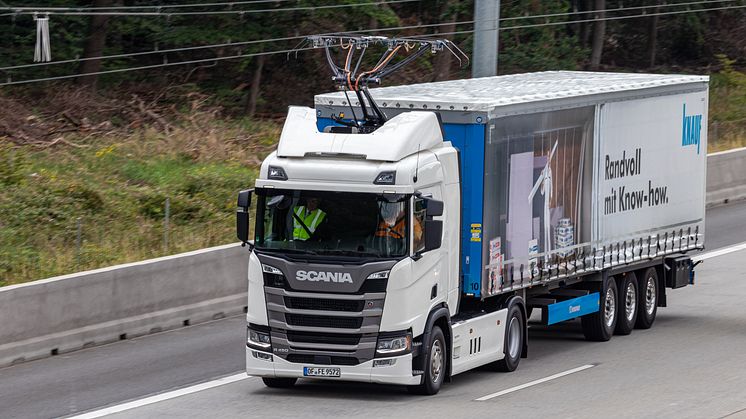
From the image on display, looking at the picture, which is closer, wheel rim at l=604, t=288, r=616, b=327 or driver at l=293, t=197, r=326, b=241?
driver at l=293, t=197, r=326, b=241

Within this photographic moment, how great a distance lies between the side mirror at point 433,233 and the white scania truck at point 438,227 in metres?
0.03

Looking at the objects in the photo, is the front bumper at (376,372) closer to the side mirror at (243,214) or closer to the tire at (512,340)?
the side mirror at (243,214)

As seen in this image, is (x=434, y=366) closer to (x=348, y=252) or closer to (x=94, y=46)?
(x=348, y=252)

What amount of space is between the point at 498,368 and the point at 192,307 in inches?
223

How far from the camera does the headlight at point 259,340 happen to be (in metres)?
14.6

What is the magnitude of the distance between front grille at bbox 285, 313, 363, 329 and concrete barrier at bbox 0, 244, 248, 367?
457cm

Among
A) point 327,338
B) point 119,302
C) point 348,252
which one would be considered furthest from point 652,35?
point 327,338

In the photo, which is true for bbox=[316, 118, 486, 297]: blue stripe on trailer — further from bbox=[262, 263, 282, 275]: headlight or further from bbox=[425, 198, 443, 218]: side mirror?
bbox=[262, 263, 282, 275]: headlight

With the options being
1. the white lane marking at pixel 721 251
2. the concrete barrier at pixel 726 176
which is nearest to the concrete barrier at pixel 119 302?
the white lane marking at pixel 721 251

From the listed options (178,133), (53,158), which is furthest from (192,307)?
(178,133)

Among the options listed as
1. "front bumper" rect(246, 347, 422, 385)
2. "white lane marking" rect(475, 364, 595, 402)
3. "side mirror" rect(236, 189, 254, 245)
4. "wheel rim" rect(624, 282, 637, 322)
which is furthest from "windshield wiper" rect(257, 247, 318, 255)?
"wheel rim" rect(624, 282, 637, 322)

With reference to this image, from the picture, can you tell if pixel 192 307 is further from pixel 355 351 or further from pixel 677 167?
pixel 677 167

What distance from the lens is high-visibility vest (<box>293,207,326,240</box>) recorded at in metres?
14.6

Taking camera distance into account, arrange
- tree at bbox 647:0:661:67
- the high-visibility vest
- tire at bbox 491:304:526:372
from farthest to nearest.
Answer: tree at bbox 647:0:661:67, tire at bbox 491:304:526:372, the high-visibility vest
